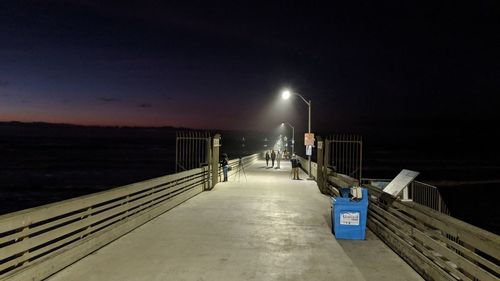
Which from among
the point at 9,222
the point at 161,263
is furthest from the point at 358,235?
the point at 9,222

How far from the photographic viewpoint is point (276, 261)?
7723mm

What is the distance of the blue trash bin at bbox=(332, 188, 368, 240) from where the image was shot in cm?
945

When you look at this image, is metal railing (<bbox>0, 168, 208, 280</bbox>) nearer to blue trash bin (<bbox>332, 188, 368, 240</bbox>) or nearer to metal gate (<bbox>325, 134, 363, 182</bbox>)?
blue trash bin (<bbox>332, 188, 368, 240</bbox>)

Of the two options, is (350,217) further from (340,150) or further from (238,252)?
(340,150)

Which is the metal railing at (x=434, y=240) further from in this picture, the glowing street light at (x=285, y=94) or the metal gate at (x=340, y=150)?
the glowing street light at (x=285, y=94)

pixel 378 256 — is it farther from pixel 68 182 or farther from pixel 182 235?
pixel 68 182

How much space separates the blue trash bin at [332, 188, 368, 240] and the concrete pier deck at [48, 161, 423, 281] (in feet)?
0.77

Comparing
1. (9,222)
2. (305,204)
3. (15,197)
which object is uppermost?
(9,222)

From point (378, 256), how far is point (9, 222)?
6.25 meters

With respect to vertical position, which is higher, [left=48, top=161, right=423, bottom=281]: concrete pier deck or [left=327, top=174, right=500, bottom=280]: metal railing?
[left=327, top=174, right=500, bottom=280]: metal railing

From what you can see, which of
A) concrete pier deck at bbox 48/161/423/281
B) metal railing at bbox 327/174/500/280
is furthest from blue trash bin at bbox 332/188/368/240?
metal railing at bbox 327/174/500/280

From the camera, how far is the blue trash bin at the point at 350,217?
9445mm

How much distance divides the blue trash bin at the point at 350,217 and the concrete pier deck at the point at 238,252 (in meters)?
0.24

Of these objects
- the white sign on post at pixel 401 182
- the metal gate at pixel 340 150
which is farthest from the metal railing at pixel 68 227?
the metal gate at pixel 340 150
